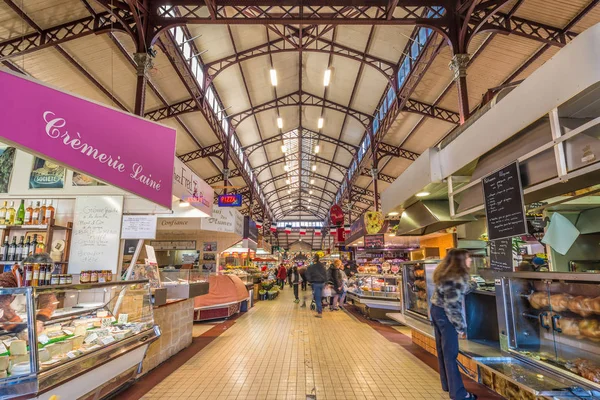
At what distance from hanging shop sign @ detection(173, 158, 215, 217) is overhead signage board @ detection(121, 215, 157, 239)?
74 cm

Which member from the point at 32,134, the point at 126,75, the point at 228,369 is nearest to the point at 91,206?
the point at 228,369

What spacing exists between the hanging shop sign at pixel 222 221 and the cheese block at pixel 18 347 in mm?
7979

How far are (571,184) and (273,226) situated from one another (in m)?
23.0

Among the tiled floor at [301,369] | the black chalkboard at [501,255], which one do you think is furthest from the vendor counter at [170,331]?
the black chalkboard at [501,255]

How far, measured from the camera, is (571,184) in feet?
8.15

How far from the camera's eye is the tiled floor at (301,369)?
3482mm

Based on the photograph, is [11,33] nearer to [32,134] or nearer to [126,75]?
[126,75]

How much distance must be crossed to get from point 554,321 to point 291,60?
1343 cm

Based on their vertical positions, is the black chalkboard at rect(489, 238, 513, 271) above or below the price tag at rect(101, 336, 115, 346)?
above

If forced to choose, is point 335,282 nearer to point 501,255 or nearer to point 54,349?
point 501,255

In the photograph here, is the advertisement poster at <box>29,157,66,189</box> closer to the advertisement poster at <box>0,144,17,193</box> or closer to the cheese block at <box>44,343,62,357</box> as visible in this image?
the advertisement poster at <box>0,144,17,193</box>

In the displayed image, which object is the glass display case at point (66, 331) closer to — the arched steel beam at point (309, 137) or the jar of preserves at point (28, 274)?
the jar of preserves at point (28, 274)

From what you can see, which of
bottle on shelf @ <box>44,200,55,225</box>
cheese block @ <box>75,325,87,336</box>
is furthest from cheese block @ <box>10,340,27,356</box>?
bottle on shelf @ <box>44,200,55,225</box>

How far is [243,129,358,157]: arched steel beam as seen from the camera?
20297 millimetres
